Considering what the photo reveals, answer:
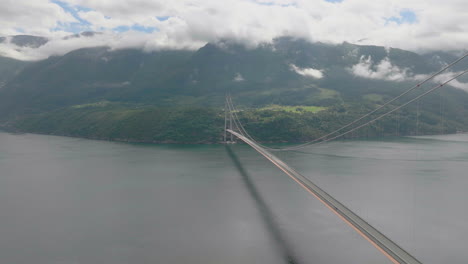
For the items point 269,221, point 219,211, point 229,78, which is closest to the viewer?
point 269,221

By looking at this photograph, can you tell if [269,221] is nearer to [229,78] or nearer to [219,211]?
[219,211]

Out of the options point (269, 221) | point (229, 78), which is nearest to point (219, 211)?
point (269, 221)

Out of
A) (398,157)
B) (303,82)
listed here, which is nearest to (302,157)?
(398,157)

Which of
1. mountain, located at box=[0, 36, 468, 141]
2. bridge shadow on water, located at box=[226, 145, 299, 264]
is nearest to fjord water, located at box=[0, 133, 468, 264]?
bridge shadow on water, located at box=[226, 145, 299, 264]

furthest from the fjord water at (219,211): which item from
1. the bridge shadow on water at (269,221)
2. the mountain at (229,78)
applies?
the mountain at (229,78)

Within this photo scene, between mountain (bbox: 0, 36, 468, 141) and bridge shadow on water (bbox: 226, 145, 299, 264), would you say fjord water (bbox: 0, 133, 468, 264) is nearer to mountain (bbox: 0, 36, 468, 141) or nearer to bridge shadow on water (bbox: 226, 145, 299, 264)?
bridge shadow on water (bbox: 226, 145, 299, 264)

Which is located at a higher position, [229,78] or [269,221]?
[229,78]

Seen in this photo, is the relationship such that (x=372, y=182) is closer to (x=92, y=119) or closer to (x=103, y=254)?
(x=103, y=254)
